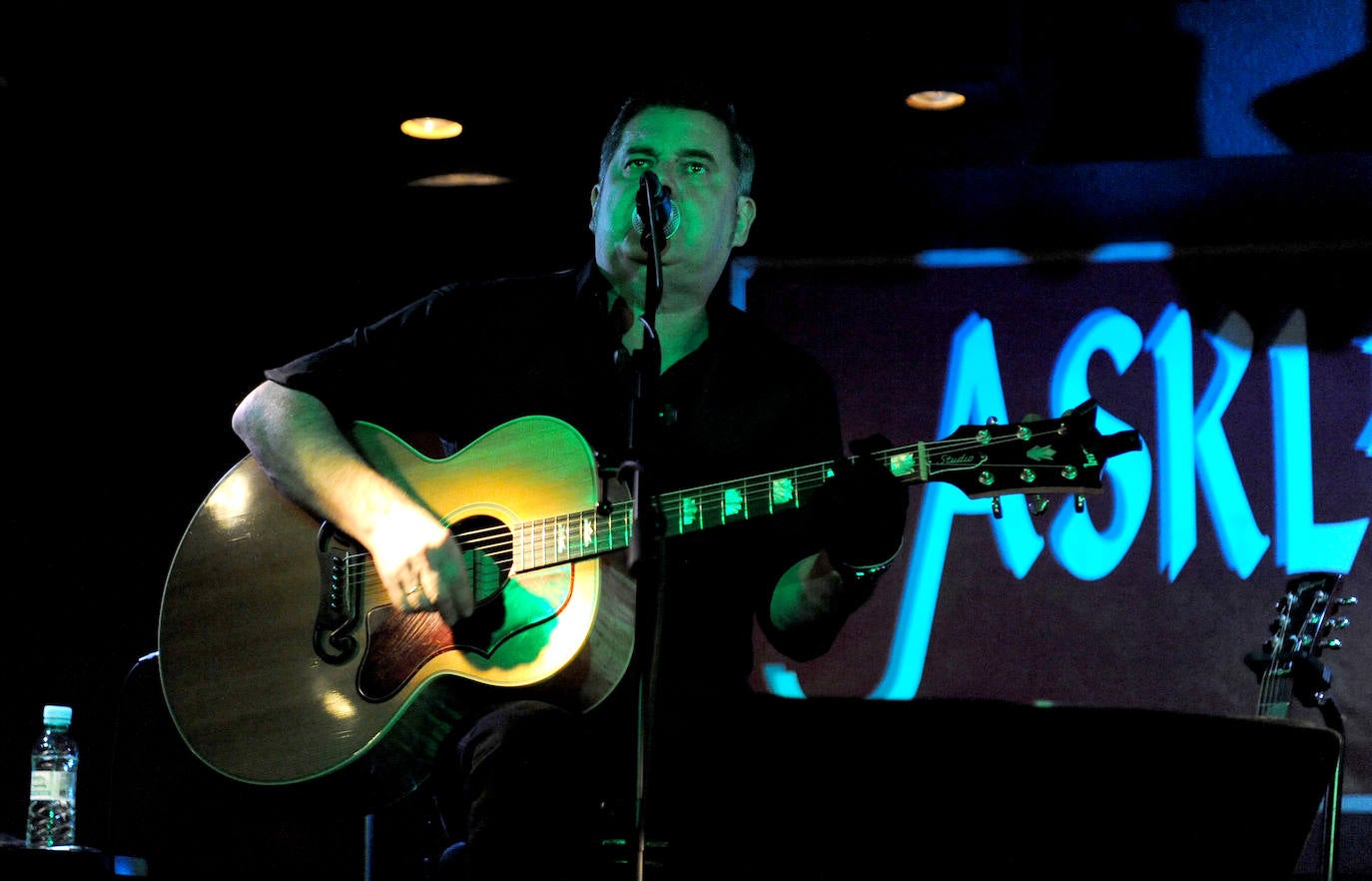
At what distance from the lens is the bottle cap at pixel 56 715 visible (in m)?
3.86

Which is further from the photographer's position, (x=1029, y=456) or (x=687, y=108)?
(x=687, y=108)

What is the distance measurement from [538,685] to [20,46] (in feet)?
7.86

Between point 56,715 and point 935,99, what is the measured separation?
3.03m

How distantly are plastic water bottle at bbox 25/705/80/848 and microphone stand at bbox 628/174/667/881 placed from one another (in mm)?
2418

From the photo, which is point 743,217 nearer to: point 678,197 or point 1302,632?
point 678,197

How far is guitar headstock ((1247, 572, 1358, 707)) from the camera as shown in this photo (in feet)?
11.9

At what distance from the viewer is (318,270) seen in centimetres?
457

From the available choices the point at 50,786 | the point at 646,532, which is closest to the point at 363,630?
the point at 646,532

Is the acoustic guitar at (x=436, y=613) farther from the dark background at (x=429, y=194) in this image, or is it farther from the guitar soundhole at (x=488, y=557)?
the dark background at (x=429, y=194)

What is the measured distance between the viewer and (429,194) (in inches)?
170

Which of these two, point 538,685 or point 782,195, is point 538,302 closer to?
point 538,685

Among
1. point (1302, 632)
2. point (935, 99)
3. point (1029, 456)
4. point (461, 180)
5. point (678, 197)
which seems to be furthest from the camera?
point (461, 180)

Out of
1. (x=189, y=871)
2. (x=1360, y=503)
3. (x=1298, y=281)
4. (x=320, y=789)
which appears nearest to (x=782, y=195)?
(x=1298, y=281)

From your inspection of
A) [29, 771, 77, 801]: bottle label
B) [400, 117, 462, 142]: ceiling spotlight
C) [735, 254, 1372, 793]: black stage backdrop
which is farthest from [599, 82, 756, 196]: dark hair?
[29, 771, 77, 801]: bottle label
